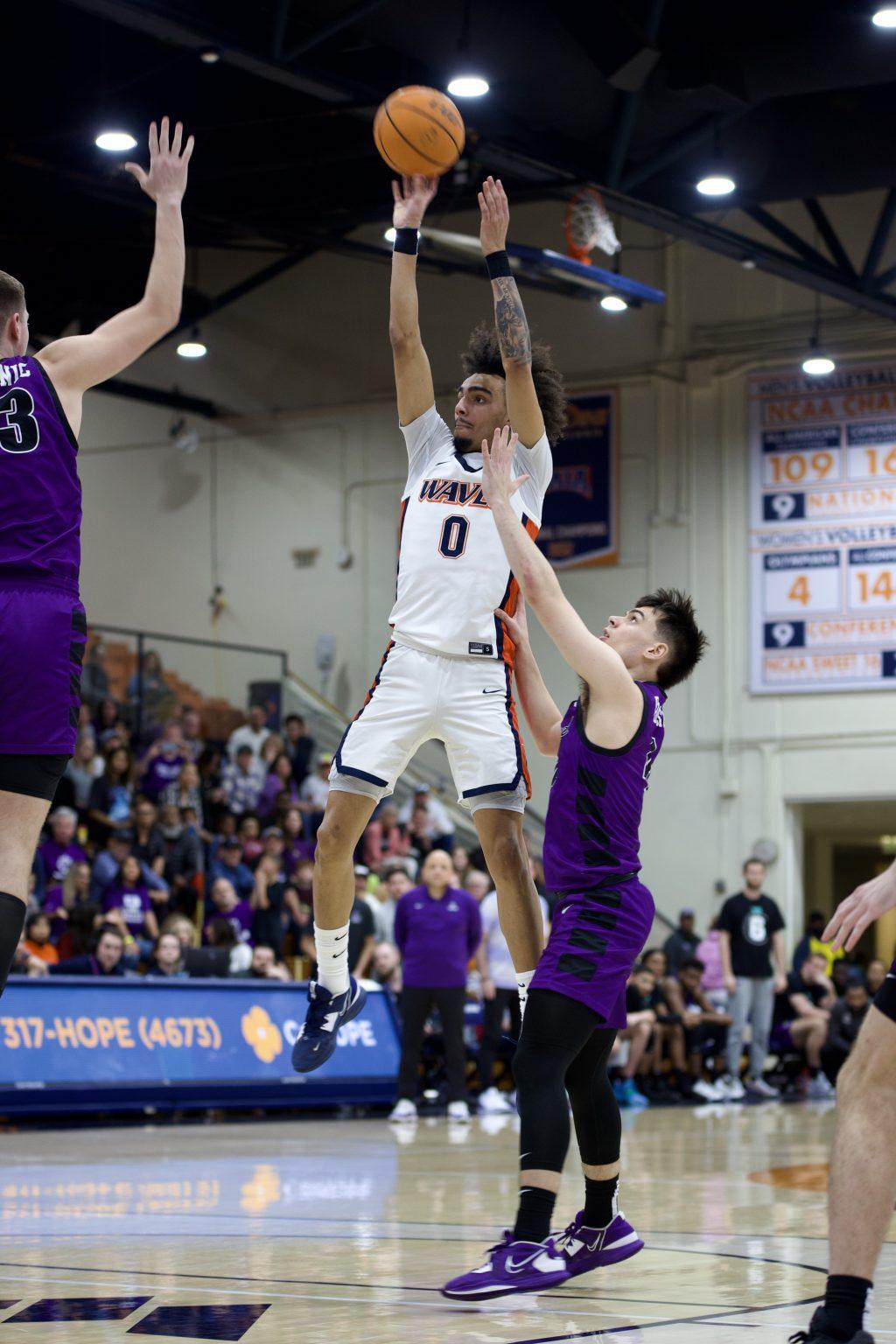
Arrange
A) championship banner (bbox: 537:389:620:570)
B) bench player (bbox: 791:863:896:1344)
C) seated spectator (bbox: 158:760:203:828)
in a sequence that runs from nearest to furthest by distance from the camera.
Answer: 1. bench player (bbox: 791:863:896:1344)
2. seated spectator (bbox: 158:760:203:828)
3. championship banner (bbox: 537:389:620:570)

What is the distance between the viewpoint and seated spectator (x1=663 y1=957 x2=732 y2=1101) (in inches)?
734

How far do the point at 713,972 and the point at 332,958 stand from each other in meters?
14.7

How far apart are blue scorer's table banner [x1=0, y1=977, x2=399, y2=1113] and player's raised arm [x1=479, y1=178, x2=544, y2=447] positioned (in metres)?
7.02

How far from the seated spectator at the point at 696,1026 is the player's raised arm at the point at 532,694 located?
12819 mm

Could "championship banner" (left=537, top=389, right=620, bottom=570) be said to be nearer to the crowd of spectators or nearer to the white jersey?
the crowd of spectators

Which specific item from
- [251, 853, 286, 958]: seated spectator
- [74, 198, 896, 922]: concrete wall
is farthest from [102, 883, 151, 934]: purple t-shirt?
[74, 198, 896, 922]: concrete wall

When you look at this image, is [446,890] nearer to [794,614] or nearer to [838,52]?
[838,52]

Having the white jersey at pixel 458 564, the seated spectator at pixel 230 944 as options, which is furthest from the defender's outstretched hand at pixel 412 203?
the seated spectator at pixel 230 944

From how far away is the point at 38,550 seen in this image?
15.3 feet

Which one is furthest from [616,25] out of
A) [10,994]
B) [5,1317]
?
[5,1317]

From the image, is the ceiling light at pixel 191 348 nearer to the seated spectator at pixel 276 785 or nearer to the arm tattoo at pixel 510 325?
the seated spectator at pixel 276 785

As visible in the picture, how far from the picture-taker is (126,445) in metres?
27.0

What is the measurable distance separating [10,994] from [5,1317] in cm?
840

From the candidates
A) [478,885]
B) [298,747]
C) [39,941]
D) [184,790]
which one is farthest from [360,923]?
[298,747]
